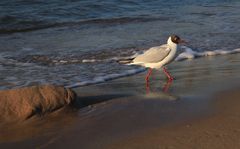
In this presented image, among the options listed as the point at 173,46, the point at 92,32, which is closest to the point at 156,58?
the point at 173,46

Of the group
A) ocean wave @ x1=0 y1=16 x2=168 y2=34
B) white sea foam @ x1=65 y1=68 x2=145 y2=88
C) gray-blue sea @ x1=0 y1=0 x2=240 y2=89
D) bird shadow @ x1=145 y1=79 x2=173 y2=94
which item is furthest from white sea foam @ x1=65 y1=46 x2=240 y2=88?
ocean wave @ x1=0 y1=16 x2=168 y2=34

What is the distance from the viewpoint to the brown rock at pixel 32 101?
479 centimetres

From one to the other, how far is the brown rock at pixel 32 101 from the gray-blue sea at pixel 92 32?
4.72 feet

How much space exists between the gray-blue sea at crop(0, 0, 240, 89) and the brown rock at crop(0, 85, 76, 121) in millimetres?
1438

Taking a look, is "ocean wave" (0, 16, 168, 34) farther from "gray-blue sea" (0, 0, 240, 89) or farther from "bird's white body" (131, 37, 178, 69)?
"bird's white body" (131, 37, 178, 69)

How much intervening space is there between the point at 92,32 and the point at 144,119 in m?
6.86

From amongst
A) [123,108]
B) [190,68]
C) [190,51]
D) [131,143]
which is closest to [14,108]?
[123,108]

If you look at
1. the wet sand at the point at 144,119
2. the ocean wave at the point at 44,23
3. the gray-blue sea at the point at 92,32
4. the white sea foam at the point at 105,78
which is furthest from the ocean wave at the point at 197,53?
the ocean wave at the point at 44,23

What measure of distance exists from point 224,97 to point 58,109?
164 cm

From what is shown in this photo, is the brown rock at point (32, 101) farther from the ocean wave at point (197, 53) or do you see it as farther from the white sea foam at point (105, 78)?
the ocean wave at point (197, 53)

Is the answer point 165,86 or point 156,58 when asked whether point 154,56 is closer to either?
point 156,58

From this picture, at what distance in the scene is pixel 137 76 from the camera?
6.98 metres

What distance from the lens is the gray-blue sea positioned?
7.45 m

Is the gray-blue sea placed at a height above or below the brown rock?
below
